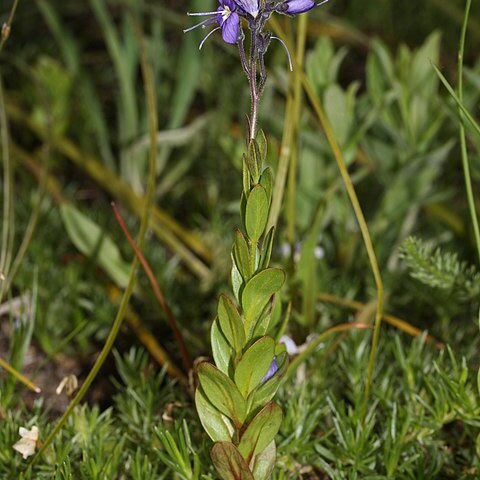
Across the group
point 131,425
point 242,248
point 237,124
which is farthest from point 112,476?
point 237,124

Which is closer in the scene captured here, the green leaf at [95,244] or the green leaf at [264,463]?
the green leaf at [264,463]

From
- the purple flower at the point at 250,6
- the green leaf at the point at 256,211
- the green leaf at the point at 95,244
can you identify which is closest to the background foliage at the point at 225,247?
the green leaf at the point at 95,244

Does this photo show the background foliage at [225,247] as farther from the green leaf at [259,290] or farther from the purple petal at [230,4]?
the purple petal at [230,4]

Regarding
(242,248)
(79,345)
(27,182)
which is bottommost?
(79,345)

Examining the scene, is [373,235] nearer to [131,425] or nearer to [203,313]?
[203,313]

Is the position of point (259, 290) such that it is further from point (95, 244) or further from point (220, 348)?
point (95, 244)

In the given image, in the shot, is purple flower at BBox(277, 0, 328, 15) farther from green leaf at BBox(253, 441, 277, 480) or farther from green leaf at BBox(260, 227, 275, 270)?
green leaf at BBox(253, 441, 277, 480)

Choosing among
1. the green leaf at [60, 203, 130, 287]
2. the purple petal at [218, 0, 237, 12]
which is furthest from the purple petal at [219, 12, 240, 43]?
the green leaf at [60, 203, 130, 287]
